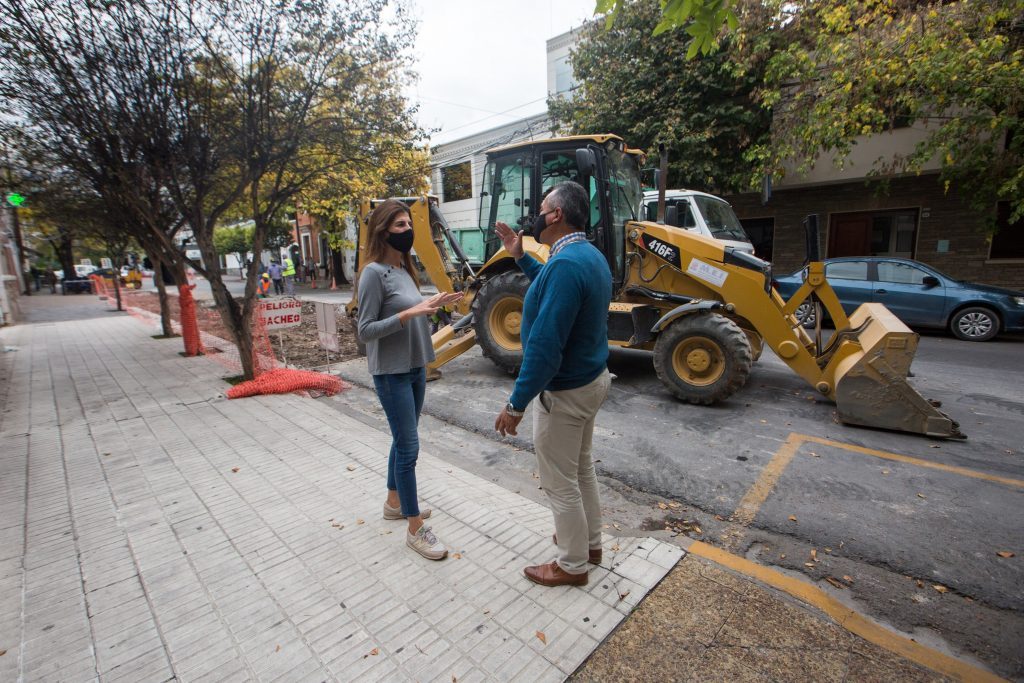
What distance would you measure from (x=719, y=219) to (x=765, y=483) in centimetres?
714

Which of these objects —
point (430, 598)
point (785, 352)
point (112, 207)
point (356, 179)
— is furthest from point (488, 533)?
point (112, 207)

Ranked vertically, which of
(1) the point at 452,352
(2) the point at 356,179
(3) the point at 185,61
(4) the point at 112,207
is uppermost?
(3) the point at 185,61

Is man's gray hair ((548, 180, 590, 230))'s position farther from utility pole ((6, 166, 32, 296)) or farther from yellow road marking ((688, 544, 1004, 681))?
utility pole ((6, 166, 32, 296))

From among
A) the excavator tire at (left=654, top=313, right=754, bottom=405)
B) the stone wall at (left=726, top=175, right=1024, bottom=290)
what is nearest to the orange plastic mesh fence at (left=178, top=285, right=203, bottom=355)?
the excavator tire at (left=654, top=313, right=754, bottom=405)

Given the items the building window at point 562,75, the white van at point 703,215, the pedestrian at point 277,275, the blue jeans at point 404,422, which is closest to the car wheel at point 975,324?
the white van at point 703,215

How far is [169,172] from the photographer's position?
20.1 feet

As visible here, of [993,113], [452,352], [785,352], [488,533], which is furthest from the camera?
[993,113]

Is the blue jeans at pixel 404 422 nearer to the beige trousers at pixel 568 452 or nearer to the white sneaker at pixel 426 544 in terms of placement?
the white sneaker at pixel 426 544

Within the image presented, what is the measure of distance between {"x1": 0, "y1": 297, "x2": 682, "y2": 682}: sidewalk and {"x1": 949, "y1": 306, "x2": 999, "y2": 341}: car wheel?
9820 millimetres

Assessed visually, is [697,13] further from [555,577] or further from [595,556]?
[555,577]

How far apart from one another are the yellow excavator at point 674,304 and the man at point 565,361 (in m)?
1.91

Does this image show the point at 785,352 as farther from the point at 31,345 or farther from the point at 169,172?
the point at 31,345

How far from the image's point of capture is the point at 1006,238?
12.2 m

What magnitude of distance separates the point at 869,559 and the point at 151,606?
3999mm
